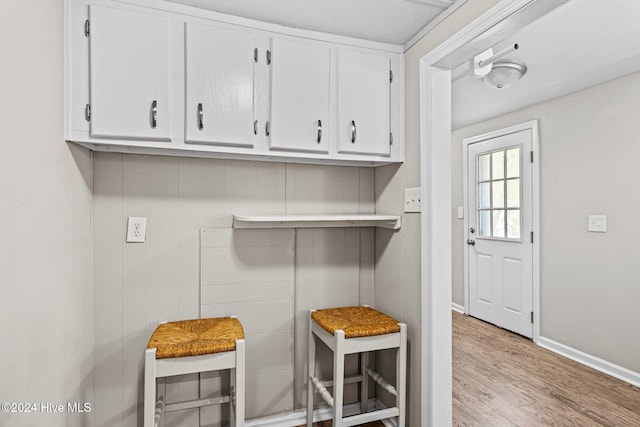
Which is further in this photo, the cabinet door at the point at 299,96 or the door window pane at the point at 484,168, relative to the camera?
the door window pane at the point at 484,168

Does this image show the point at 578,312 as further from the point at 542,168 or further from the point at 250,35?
the point at 250,35

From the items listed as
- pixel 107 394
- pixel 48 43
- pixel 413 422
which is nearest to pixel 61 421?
pixel 107 394

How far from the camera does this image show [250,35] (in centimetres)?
169

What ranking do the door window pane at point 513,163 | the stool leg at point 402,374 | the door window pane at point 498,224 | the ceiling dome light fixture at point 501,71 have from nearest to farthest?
the stool leg at point 402,374 → the ceiling dome light fixture at point 501,71 → the door window pane at point 513,163 → the door window pane at point 498,224

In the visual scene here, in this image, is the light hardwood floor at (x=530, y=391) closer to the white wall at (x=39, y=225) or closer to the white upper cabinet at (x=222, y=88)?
the white upper cabinet at (x=222, y=88)

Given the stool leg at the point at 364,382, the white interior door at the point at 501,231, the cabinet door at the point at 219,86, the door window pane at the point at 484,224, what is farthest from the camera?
the door window pane at the point at 484,224

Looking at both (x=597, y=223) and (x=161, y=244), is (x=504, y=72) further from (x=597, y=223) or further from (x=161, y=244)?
(x=161, y=244)

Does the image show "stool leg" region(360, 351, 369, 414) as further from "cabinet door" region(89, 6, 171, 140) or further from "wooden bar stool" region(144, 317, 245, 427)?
"cabinet door" region(89, 6, 171, 140)

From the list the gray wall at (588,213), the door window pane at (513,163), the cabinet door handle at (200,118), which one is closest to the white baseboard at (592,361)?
the gray wall at (588,213)

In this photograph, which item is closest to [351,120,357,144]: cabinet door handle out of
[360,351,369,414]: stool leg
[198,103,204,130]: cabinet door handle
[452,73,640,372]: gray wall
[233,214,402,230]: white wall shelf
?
[233,214,402,230]: white wall shelf

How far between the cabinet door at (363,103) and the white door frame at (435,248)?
0.24m

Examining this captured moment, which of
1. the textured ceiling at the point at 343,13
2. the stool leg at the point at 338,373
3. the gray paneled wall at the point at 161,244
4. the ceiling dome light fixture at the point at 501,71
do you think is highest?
the ceiling dome light fixture at the point at 501,71

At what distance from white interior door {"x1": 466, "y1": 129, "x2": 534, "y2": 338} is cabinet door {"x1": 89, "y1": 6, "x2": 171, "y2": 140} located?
11.1 ft

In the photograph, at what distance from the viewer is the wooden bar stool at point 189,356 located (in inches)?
54.9
